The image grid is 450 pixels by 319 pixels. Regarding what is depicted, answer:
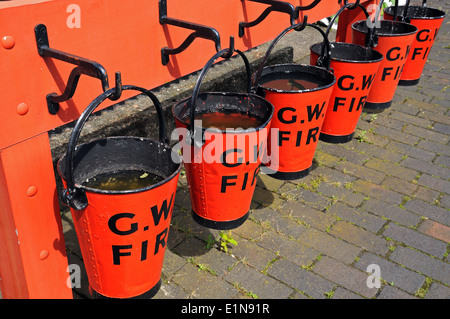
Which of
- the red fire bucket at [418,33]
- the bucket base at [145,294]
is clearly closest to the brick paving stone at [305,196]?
the bucket base at [145,294]

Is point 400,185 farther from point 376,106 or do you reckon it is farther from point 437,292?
point 376,106

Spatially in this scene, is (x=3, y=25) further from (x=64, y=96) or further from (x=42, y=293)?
(x=42, y=293)

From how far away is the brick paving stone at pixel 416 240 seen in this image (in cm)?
320

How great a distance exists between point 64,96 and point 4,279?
3.44ft

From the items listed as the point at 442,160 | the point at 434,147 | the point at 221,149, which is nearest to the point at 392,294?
the point at 221,149

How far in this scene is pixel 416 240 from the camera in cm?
329

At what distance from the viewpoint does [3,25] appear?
6.15 ft

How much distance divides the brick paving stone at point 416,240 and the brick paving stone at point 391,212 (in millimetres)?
84

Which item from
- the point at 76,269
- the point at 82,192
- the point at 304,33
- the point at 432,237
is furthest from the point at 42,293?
the point at 304,33

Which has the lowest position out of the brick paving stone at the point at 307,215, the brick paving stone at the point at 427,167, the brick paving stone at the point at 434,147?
the brick paving stone at the point at 307,215

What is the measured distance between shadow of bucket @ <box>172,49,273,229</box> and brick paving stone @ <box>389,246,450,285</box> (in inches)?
46.0

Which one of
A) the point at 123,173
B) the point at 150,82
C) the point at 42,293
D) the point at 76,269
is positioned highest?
the point at 150,82

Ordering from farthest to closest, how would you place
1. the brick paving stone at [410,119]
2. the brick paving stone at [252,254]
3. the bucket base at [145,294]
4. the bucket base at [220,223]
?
the brick paving stone at [410,119]
the brick paving stone at [252,254]
the bucket base at [220,223]
the bucket base at [145,294]

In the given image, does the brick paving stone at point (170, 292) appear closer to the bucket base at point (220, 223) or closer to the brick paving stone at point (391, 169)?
the bucket base at point (220, 223)
